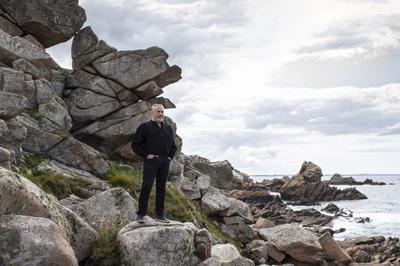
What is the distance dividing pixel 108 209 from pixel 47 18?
19.4 m

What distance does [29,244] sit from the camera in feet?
33.1

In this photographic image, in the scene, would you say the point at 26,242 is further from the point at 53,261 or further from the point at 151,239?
the point at 151,239

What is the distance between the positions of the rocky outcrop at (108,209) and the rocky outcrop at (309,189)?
85316 millimetres

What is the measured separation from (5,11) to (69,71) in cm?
555

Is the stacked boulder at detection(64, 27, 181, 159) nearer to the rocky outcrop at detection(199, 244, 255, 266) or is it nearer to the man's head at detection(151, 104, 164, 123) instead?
the rocky outcrop at detection(199, 244, 255, 266)

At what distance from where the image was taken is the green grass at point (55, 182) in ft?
64.2

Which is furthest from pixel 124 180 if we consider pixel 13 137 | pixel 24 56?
pixel 24 56

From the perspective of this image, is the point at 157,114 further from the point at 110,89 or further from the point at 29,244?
the point at 110,89

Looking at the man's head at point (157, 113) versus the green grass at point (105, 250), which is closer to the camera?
the green grass at point (105, 250)

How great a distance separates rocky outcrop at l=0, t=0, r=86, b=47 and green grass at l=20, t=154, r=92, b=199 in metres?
12.9

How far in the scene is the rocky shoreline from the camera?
496 inches

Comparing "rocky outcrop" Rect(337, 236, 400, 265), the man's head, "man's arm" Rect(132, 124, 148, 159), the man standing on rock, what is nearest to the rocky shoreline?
"rocky outcrop" Rect(337, 236, 400, 265)

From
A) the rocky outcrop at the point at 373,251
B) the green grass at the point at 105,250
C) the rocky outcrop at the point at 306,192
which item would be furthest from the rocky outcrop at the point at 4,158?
the rocky outcrop at the point at 306,192

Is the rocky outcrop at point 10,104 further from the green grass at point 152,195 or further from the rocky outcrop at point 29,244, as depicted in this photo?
the rocky outcrop at point 29,244
